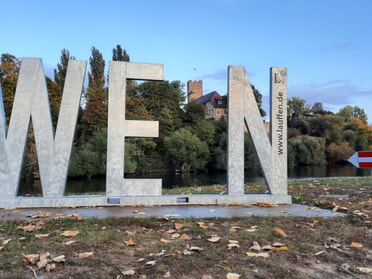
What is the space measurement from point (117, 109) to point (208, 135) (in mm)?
33675

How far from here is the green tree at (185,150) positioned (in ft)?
116

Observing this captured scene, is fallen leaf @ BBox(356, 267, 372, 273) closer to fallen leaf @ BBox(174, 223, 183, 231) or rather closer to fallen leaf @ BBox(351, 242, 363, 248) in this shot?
fallen leaf @ BBox(351, 242, 363, 248)

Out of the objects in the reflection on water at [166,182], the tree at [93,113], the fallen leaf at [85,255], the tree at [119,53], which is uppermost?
the tree at [119,53]

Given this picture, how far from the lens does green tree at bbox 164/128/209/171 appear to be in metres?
35.3

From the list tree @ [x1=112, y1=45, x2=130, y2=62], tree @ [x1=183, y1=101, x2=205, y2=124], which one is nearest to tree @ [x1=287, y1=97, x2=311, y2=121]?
tree @ [x1=183, y1=101, x2=205, y2=124]

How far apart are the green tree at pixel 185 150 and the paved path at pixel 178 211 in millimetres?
28954

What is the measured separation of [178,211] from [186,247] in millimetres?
2177

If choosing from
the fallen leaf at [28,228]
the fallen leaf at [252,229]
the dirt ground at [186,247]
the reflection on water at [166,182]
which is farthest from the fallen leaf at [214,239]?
the reflection on water at [166,182]

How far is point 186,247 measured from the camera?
349 cm

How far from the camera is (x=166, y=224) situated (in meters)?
4.61

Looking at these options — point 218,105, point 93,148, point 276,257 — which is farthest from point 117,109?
point 218,105

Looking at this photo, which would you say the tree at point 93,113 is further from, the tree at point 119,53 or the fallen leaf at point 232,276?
the fallen leaf at point 232,276

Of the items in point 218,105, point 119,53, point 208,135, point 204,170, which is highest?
point 119,53

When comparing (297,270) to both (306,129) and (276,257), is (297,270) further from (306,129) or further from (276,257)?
(306,129)
